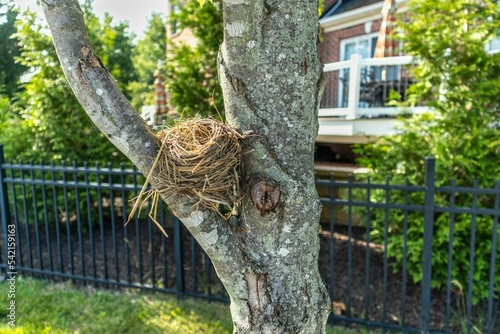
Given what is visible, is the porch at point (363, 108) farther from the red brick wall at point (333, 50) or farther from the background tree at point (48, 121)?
the background tree at point (48, 121)

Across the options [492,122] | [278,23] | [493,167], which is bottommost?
[493,167]

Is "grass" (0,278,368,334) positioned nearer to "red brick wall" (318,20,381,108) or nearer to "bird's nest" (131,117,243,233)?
"bird's nest" (131,117,243,233)

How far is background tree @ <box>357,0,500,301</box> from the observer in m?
4.12

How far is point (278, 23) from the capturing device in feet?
5.50

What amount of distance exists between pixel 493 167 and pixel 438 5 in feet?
5.96

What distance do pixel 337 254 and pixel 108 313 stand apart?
10.3 ft

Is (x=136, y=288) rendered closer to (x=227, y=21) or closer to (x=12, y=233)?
(x=12, y=233)

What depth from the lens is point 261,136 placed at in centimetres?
171

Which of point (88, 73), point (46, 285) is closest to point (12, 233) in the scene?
point (46, 285)

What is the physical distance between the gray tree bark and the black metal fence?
76.6 inches

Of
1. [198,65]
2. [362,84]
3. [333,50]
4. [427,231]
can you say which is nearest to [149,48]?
[333,50]

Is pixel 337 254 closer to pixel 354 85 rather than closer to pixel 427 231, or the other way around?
pixel 427 231

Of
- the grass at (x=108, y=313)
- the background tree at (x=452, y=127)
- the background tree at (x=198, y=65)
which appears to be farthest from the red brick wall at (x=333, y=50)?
the grass at (x=108, y=313)

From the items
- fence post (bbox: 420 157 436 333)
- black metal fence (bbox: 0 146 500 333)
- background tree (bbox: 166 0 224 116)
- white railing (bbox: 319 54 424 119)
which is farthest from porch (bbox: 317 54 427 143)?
fence post (bbox: 420 157 436 333)
